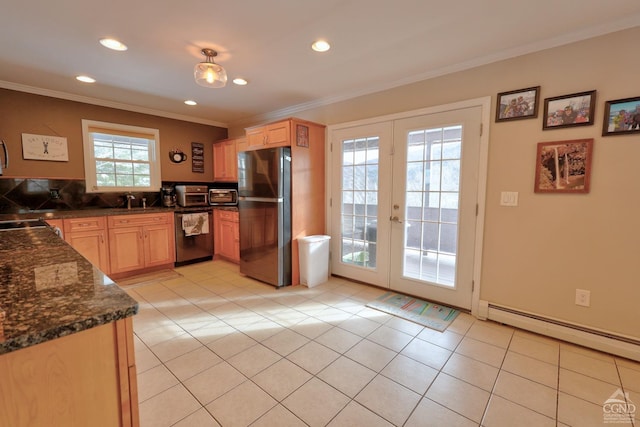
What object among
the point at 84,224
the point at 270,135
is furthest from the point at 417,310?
the point at 84,224

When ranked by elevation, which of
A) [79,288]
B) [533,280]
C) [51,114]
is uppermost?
[51,114]

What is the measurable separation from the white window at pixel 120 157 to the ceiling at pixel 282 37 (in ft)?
2.31

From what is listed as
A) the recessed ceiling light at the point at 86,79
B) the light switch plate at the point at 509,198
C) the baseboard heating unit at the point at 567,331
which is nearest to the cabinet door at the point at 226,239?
the recessed ceiling light at the point at 86,79

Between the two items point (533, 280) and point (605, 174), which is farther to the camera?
point (533, 280)

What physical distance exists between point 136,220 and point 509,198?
14.1 feet

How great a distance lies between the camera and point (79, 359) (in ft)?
2.48

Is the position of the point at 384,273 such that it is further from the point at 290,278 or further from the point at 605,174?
the point at 605,174

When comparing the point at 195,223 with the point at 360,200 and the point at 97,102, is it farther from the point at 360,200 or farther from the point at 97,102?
the point at 360,200

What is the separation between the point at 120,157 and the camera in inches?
159

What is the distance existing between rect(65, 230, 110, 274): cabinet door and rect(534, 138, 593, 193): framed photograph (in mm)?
4635

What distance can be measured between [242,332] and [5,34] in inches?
116

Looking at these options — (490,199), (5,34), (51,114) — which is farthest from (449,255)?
(51,114)

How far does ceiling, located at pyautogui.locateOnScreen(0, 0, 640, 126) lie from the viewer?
1.81 m

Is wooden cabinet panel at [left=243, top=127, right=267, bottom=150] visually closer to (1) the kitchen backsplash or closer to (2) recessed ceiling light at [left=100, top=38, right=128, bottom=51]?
(2) recessed ceiling light at [left=100, top=38, right=128, bottom=51]
